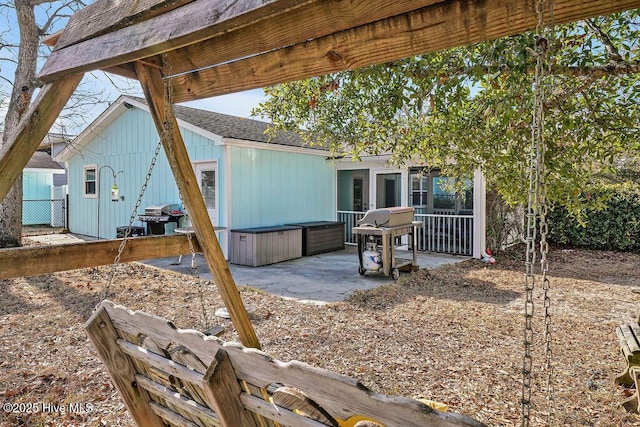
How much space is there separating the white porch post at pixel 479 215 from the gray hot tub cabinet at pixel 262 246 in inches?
180

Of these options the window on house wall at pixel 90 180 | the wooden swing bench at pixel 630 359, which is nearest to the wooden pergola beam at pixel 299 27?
the wooden swing bench at pixel 630 359

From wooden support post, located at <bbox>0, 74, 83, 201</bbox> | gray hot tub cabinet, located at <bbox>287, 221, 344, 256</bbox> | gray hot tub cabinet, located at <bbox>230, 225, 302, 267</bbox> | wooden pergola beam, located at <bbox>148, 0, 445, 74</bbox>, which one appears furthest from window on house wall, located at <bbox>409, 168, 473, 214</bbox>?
wooden support post, located at <bbox>0, 74, 83, 201</bbox>

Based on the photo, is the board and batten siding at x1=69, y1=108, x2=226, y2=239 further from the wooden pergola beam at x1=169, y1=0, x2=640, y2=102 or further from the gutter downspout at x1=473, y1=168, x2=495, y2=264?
the wooden pergola beam at x1=169, y1=0, x2=640, y2=102

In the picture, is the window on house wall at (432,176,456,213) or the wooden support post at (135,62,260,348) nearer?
the wooden support post at (135,62,260,348)

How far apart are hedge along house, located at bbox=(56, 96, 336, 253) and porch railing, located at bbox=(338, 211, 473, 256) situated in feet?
10.0

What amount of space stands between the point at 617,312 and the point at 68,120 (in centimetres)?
1330

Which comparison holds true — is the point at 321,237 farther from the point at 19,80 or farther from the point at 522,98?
the point at 19,80

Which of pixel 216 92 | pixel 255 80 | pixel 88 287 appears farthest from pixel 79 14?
pixel 88 287

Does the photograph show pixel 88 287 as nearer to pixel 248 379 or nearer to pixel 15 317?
pixel 15 317

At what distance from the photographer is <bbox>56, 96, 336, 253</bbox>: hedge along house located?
9453 mm

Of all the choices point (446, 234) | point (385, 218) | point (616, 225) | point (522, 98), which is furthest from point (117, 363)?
point (616, 225)

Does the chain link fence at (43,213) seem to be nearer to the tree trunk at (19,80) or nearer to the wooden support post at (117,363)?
the tree trunk at (19,80)

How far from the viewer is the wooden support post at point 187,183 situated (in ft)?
8.30

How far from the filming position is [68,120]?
11.1 metres
